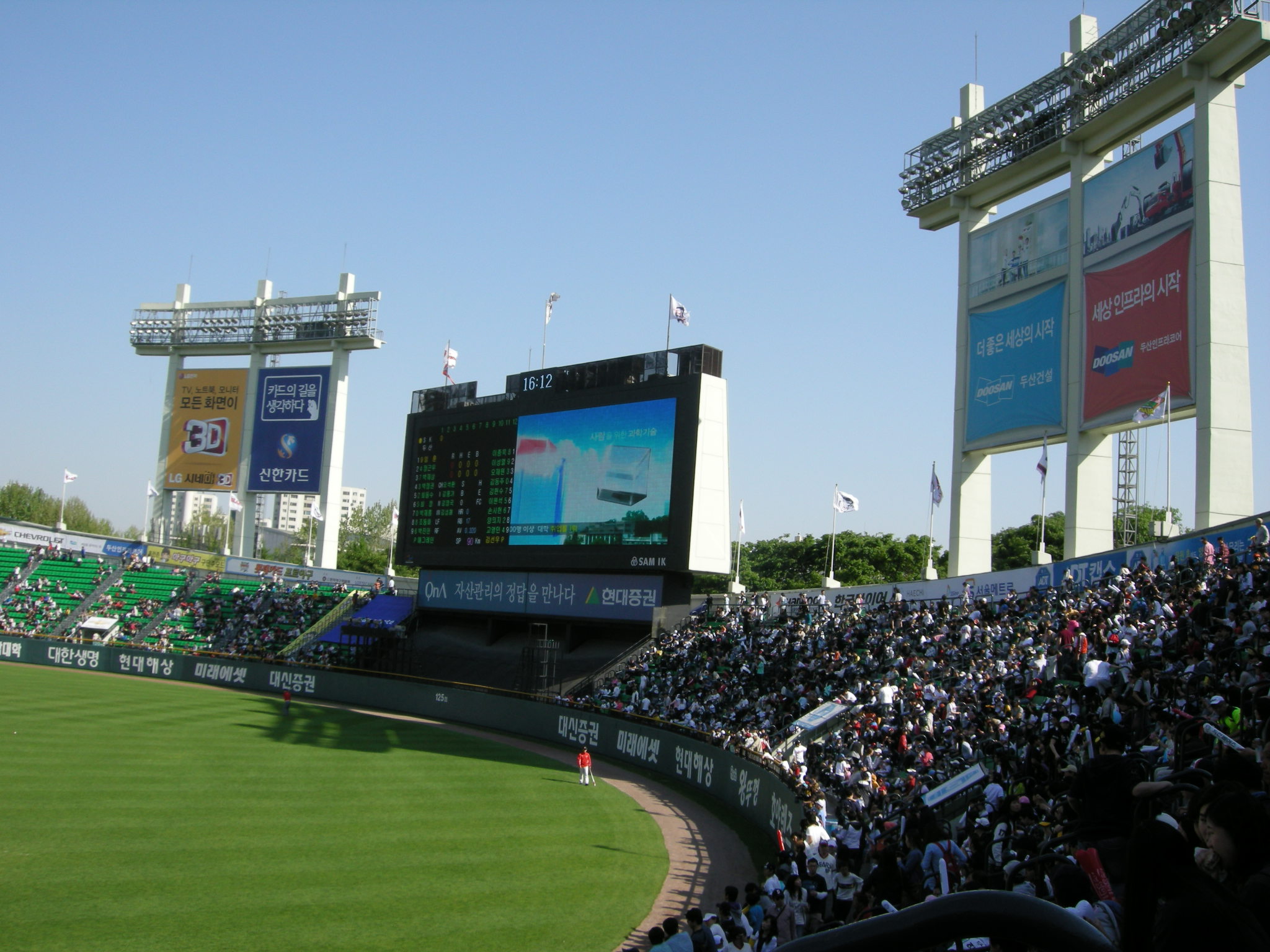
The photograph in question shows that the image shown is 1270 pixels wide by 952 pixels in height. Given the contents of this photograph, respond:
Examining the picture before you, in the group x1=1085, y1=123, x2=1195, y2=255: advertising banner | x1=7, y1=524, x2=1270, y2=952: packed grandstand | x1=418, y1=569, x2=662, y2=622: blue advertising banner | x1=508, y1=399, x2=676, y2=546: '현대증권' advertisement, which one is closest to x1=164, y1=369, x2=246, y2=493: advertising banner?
x1=418, y1=569, x2=662, y2=622: blue advertising banner

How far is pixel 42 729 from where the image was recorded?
28562 mm

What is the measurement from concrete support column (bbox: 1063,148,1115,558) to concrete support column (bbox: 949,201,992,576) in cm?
382

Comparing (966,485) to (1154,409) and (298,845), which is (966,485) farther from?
(298,845)

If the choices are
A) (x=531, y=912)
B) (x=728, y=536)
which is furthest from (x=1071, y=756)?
(x=728, y=536)

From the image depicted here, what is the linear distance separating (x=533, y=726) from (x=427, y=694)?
611cm

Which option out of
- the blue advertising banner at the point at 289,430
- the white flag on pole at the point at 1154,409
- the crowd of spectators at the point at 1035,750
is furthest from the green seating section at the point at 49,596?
the white flag on pole at the point at 1154,409

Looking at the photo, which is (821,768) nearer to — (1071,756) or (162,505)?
(1071,756)

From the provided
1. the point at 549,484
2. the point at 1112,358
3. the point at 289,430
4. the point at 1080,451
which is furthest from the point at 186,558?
the point at 1112,358

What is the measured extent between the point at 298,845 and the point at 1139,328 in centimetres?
2312

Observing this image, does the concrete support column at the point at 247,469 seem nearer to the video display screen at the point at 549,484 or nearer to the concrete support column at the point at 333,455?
the concrete support column at the point at 333,455

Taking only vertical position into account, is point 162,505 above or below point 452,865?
above

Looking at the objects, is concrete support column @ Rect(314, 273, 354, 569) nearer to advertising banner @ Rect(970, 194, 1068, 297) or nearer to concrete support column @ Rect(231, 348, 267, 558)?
concrete support column @ Rect(231, 348, 267, 558)

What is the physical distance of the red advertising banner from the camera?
2542cm

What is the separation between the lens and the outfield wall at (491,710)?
23797mm
